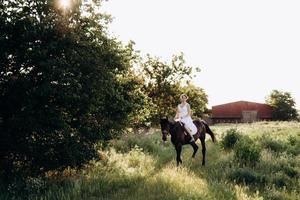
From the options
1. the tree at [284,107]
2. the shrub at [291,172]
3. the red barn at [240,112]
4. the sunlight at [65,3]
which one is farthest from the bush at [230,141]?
the tree at [284,107]

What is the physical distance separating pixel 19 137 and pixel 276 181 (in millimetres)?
9040

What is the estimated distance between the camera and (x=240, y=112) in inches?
3583

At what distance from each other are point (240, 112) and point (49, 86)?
82.2 metres

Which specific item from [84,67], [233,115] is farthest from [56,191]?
[233,115]

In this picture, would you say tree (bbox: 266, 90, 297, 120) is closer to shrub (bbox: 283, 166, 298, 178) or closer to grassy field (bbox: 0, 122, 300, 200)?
grassy field (bbox: 0, 122, 300, 200)

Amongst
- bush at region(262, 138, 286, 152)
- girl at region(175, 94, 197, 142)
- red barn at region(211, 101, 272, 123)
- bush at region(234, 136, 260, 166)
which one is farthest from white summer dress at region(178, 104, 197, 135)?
red barn at region(211, 101, 272, 123)

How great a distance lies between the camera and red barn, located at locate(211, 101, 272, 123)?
296 feet

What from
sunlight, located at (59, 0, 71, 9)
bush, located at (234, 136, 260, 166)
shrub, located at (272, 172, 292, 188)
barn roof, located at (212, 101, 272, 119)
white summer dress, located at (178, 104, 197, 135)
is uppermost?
barn roof, located at (212, 101, 272, 119)

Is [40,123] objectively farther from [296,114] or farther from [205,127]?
[296,114]

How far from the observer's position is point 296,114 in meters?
89.0

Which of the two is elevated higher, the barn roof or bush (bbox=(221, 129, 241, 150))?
the barn roof

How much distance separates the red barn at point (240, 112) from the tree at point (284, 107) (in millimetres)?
1490

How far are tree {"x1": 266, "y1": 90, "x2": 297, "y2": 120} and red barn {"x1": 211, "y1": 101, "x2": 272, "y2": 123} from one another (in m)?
1.49

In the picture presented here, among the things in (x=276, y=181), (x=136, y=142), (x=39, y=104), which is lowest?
(x=276, y=181)
